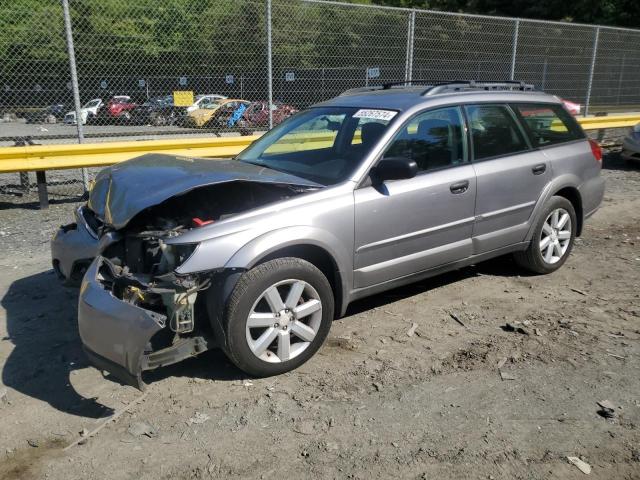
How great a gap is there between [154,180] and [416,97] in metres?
2.10

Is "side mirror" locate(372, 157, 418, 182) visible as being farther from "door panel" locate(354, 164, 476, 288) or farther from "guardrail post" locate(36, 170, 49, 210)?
"guardrail post" locate(36, 170, 49, 210)

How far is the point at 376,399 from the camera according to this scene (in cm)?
330

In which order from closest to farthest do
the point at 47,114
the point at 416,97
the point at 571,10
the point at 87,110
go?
the point at 416,97 → the point at 87,110 → the point at 47,114 → the point at 571,10

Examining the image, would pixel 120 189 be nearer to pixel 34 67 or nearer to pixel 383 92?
pixel 383 92

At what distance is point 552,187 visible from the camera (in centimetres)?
502

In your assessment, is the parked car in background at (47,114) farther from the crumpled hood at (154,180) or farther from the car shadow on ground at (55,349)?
the crumpled hood at (154,180)

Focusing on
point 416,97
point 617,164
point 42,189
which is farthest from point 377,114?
point 617,164

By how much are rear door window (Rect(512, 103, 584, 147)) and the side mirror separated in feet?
5.62

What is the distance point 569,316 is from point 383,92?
7.80 feet

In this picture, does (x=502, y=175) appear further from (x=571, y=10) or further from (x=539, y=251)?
(x=571, y=10)

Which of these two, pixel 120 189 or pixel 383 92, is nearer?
pixel 120 189

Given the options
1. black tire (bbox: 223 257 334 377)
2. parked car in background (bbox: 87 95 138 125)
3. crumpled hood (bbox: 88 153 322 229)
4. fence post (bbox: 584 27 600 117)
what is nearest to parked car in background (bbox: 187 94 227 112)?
parked car in background (bbox: 87 95 138 125)

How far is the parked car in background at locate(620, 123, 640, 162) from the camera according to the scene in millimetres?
10516

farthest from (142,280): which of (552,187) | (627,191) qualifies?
(627,191)
